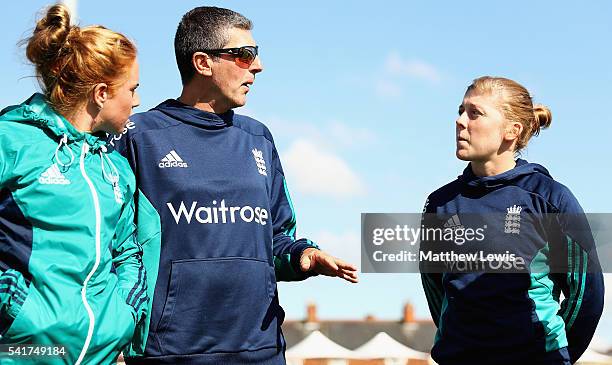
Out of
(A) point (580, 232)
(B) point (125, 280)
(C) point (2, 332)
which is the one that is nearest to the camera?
(C) point (2, 332)

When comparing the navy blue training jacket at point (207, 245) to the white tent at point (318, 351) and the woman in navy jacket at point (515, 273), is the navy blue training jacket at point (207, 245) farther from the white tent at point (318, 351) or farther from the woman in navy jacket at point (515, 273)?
the white tent at point (318, 351)

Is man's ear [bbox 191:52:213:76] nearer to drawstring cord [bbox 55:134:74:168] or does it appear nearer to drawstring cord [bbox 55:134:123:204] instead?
drawstring cord [bbox 55:134:123:204]

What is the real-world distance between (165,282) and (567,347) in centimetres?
239

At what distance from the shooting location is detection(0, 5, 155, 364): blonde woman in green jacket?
4023 millimetres

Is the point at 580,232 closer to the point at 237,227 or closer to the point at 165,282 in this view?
the point at 237,227

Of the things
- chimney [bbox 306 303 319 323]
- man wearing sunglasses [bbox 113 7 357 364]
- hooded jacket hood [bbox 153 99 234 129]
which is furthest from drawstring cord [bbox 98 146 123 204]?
chimney [bbox 306 303 319 323]

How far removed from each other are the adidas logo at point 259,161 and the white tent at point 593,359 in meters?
8.72

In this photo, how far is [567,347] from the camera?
5.74 meters

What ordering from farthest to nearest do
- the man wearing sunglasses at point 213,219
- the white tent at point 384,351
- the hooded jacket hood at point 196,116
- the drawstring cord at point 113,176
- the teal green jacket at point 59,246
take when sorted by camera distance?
the white tent at point 384,351
the hooded jacket hood at point 196,116
the man wearing sunglasses at point 213,219
the drawstring cord at point 113,176
the teal green jacket at point 59,246

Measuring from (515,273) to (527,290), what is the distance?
0.39 feet

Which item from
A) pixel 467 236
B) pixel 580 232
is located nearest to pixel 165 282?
pixel 467 236

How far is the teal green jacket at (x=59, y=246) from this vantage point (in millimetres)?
4008

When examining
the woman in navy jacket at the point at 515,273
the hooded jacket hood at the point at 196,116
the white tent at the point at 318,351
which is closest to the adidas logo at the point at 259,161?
the hooded jacket hood at the point at 196,116

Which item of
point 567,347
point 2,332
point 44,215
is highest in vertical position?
point 44,215
